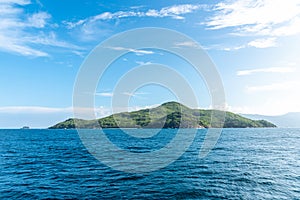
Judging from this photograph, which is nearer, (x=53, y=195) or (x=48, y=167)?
(x=53, y=195)

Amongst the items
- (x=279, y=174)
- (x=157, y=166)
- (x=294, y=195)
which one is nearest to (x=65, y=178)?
(x=157, y=166)

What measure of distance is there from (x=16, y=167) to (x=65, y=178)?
15.2 m

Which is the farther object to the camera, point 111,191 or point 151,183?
point 151,183

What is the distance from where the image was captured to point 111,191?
25562 mm

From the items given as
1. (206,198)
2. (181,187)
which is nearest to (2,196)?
(181,187)

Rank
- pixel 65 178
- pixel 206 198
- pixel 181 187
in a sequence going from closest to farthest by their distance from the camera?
1. pixel 206 198
2. pixel 181 187
3. pixel 65 178

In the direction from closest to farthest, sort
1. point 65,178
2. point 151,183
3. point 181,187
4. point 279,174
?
point 181,187, point 151,183, point 65,178, point 279,174

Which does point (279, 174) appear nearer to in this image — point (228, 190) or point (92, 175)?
point (228, 190)

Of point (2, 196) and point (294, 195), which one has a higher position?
point (2, 196)

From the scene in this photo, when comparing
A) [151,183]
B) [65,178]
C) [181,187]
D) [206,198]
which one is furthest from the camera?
[65,178]

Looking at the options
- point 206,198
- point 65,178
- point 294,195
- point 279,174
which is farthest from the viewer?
point 279,174

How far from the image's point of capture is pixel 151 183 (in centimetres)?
2903

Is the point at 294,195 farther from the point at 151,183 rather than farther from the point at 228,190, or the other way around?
the point at 151,183

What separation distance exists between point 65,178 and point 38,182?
324 centimetres
